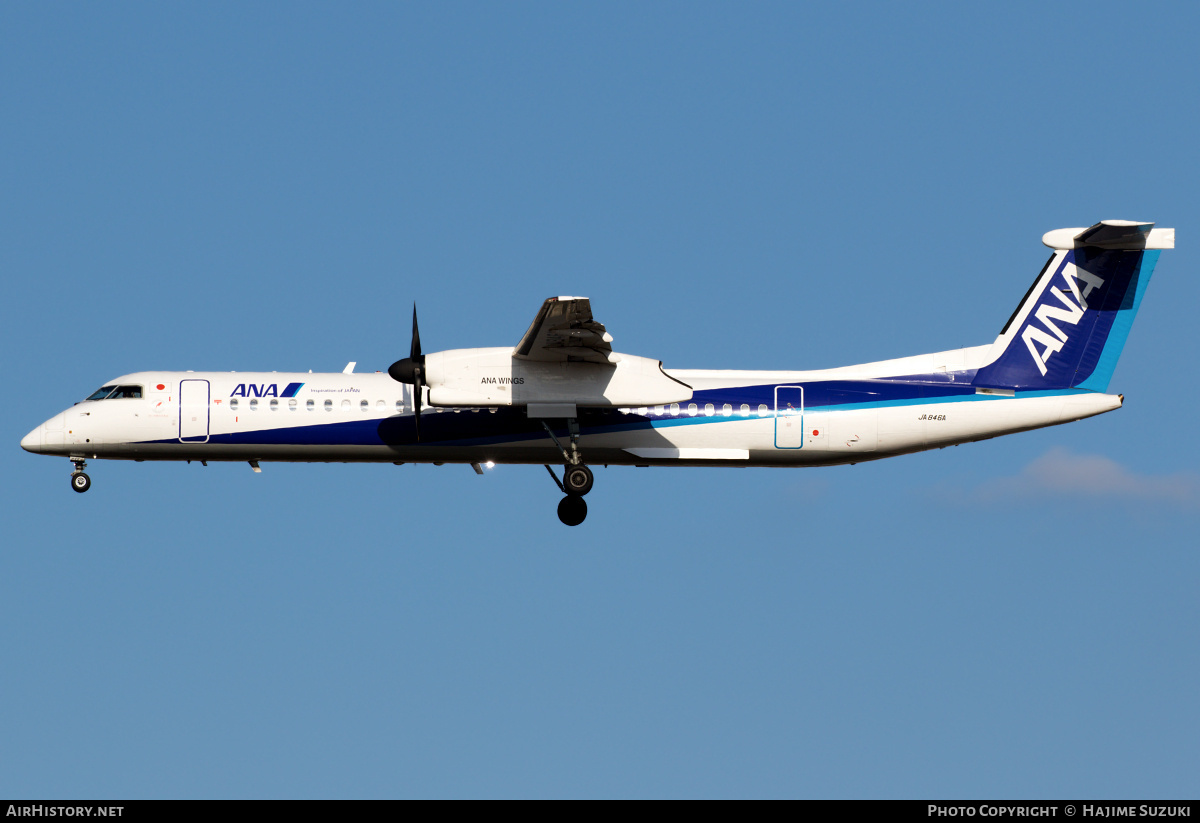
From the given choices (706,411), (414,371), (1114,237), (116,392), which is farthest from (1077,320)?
(116,392)

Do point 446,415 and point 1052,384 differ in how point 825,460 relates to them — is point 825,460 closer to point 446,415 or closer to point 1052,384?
point 1052,384

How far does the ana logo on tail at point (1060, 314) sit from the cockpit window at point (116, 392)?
16.1 metres

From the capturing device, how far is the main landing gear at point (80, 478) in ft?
79.1

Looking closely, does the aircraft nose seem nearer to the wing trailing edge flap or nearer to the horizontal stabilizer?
the wing trailing edge flap

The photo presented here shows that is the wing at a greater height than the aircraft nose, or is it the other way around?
the wing

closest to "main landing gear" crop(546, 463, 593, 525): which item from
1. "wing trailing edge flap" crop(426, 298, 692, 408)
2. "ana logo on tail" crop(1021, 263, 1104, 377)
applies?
"wing trailing edge flap" crop(426, 298, 692, 408)

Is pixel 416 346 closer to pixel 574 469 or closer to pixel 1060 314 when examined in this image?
pixel 574 469

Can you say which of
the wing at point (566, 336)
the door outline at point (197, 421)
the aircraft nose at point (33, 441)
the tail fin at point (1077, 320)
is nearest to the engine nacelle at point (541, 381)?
the wing at point (566, 336)

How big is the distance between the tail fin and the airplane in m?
0.03

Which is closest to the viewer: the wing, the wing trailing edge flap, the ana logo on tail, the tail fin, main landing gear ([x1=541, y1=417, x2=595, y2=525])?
the wing

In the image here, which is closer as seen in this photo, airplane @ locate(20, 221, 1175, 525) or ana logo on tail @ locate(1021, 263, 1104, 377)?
airplane @ locate(20, 221, 1175, 525)

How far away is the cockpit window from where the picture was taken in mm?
24031
